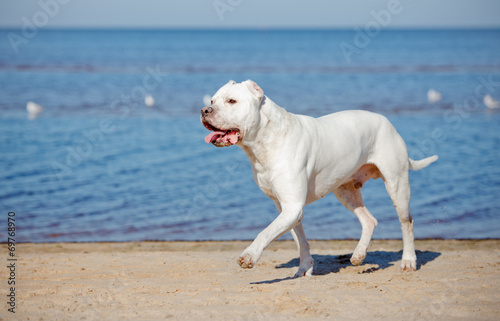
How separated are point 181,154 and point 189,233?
5.76m

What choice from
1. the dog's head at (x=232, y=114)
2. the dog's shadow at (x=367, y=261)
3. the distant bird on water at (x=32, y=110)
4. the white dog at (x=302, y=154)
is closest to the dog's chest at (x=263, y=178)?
the white dog at (x=302, y=154)

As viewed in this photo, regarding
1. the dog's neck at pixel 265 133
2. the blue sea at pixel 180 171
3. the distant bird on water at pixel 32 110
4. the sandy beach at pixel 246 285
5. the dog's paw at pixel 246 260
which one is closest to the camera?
the sandy beach at pixel 246 285

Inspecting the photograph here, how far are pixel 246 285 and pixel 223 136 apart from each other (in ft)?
5.17

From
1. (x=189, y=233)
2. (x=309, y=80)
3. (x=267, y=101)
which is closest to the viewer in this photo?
(x=267, y=101)

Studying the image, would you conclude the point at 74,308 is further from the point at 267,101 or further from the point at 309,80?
the point at 309,80

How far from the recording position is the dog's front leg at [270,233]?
5.47 meters

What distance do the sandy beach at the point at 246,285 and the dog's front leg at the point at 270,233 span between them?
1.35 feet

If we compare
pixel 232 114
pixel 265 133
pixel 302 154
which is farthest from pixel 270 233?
pixel 232 114

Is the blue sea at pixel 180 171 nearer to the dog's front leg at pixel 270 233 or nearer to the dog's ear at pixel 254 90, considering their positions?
the dog's front leg at pixel 270 233

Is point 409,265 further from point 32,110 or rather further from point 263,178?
point 32,110

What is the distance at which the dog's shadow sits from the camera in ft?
24.0

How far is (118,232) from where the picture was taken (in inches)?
392

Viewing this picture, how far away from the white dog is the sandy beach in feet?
1.51

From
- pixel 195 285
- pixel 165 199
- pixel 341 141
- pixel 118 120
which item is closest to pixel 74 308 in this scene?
pixel 195 285
